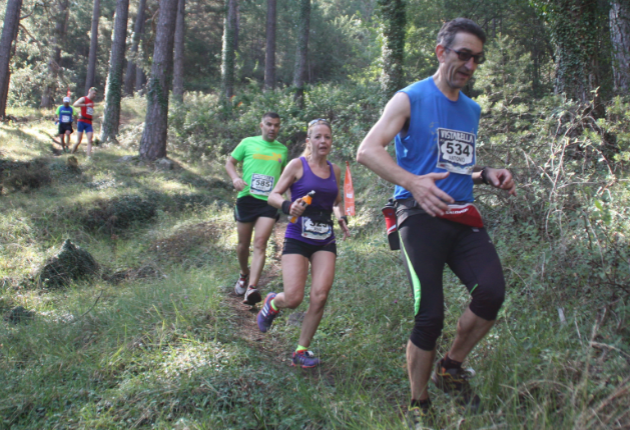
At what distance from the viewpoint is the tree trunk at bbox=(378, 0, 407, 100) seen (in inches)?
523

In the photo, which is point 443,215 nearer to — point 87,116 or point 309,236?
point 309,236

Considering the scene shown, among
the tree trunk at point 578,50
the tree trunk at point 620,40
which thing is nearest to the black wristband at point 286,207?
the tree trunk at point 578,50

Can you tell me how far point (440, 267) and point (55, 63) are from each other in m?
23.9

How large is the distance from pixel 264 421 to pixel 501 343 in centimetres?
171

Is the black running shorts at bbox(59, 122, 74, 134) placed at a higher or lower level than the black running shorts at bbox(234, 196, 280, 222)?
higher

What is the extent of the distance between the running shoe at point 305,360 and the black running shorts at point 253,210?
2086 mm

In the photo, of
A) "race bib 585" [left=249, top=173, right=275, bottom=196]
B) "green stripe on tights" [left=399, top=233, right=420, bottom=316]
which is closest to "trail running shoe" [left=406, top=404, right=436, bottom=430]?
"green stripe on tights" [left=399, top=233, right=420, bottom=316]

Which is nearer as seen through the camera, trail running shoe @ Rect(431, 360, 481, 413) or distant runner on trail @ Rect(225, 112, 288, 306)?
trail running shoe @ Rect(431, 360, 481, 413)

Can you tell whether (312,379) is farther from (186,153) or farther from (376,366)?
(186,153)

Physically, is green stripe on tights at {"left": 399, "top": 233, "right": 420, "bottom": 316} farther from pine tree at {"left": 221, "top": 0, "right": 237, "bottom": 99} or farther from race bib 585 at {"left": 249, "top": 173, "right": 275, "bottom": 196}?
pine tree at {"left": 221, "top": 0, "right": 237, "bottom": 99}

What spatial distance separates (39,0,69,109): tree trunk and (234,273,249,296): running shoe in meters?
20.2

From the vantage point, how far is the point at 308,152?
436cm

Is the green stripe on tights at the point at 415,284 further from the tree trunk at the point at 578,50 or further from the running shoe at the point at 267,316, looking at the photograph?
the tree trunk at the point at 578,50

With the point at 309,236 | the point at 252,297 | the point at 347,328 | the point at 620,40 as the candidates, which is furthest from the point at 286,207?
the point at 620,40
